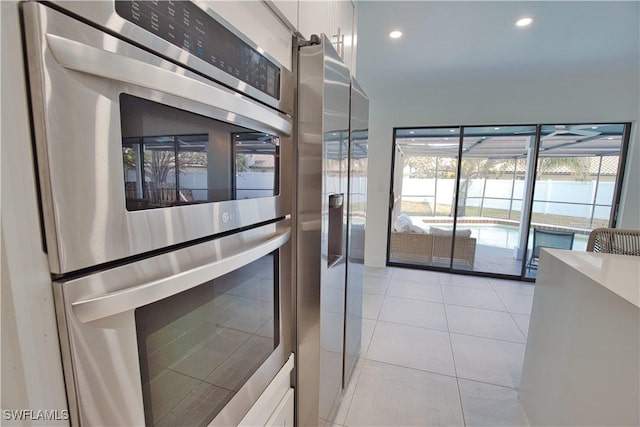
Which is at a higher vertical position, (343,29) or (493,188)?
(343,29)

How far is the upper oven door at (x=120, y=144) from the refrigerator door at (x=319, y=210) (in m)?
0.37

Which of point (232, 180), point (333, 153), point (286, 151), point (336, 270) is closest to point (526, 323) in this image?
point (336, 270)

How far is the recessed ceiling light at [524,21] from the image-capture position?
2.12 metres

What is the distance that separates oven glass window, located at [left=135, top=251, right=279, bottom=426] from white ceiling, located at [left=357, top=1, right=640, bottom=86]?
84.7 inches

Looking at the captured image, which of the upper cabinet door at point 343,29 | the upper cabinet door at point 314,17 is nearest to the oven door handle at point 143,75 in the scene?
the upper cabinet door at point 314,17

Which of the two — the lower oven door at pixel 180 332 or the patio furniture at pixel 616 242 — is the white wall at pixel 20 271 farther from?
the patio furniture at pixel 616 242

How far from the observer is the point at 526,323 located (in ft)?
8.90

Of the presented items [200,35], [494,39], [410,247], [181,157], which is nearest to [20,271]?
[181,157]

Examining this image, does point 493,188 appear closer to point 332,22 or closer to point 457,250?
point 457,250

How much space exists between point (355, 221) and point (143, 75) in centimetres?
134

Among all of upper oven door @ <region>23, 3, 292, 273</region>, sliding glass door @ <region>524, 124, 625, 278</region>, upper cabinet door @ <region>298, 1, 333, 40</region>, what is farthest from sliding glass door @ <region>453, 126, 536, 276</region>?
upper oven door @ <region>23, 3, 292, 273</region>

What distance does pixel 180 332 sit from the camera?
24.3 inches

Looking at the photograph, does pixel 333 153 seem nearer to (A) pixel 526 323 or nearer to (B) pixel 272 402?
(B) pixel 272 402

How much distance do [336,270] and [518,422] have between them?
143 centimetres
